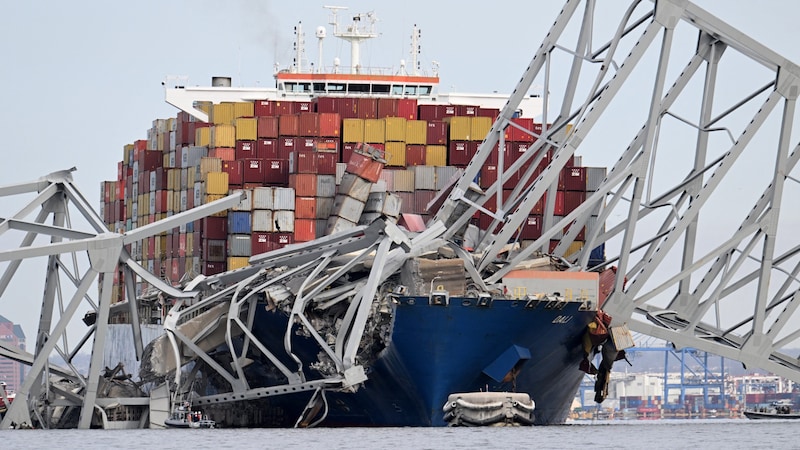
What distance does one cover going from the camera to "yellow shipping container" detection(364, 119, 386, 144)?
58.0 m

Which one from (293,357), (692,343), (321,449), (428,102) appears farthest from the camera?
(428,102)

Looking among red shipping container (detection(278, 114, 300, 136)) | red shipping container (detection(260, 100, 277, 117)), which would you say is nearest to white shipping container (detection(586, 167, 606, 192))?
red shipping container (detection(278, 114, 300, 136))

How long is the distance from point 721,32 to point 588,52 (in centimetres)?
403

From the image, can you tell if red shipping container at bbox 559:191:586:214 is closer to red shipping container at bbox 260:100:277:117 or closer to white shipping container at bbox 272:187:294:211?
white shipping container at bbox 272:187:294:211

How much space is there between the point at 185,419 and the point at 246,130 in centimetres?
1376

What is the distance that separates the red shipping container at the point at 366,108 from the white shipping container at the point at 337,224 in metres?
7.48

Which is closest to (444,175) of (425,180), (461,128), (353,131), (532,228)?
(425,180)

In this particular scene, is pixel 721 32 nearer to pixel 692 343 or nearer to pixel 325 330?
pixel 692 343

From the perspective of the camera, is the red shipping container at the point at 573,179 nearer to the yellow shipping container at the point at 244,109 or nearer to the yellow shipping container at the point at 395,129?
the yellow shipping container at the point at 395,129

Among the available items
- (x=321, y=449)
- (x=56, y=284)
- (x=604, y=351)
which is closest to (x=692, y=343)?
(x=604, y=351)

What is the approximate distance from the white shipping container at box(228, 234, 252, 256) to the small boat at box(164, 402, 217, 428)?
19.2ft

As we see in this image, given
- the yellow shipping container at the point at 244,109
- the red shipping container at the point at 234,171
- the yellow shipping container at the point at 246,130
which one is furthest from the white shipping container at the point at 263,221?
the yellow shipping container at the point at 244,109

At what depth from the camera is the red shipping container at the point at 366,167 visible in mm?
52719

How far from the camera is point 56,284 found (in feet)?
153
